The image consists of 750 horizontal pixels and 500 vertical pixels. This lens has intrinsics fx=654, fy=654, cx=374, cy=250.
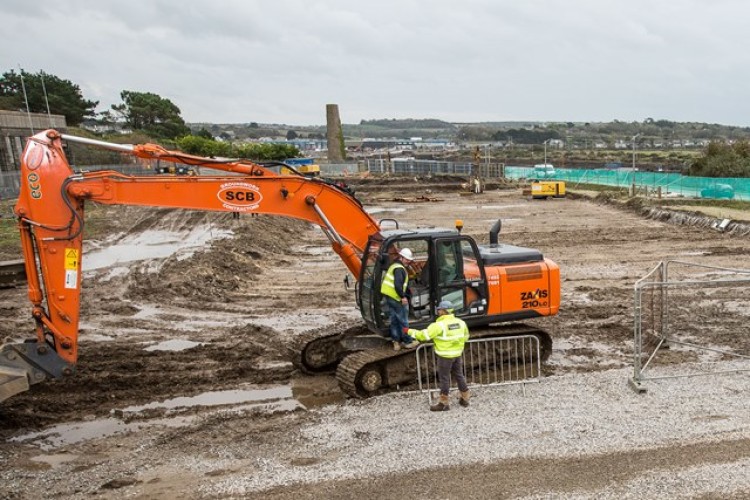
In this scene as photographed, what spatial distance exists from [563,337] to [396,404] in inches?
206

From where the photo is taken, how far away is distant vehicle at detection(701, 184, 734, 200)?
35.3 meters

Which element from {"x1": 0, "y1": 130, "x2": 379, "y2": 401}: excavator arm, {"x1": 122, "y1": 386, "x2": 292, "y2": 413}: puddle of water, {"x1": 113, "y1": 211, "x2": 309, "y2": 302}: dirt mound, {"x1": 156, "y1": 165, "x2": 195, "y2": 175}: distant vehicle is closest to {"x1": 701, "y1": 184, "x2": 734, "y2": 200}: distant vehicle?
{"x1": 113, "y1": 211, "x2": 309, "y2": 302}: dirt mound

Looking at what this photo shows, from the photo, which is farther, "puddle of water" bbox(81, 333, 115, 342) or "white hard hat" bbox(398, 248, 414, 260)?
"puddle of water" bbox(81, 333, 115, 342)

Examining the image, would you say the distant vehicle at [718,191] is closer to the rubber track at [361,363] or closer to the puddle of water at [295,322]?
the puddle of water at [295,322]

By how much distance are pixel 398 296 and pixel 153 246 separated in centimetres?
1585

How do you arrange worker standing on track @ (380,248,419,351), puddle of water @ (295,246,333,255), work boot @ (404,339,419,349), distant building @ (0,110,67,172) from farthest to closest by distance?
distant building @ (0,110,67,172) → puddle of water @ (295,246,333,255) → work boot @ (404,339,419,349) → worker standing on track @ (380,248,419,351)

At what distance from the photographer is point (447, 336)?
30.0 ft

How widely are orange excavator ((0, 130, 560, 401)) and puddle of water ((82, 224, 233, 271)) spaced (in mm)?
10762

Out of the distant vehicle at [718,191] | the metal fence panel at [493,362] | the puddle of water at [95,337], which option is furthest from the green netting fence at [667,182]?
the puddle of water at [95,337]

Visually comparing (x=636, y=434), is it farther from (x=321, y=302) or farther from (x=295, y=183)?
(x=321, y=302)

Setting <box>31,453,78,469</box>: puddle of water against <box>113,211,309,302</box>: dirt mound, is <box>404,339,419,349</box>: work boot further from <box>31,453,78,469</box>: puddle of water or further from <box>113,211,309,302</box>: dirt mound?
<box>113,211,309,302</box>: dirt mound

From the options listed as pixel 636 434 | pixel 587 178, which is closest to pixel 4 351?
pixel 636 434

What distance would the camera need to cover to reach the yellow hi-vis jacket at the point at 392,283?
9.70 m

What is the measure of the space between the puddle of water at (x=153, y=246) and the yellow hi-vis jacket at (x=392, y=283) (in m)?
12.6
